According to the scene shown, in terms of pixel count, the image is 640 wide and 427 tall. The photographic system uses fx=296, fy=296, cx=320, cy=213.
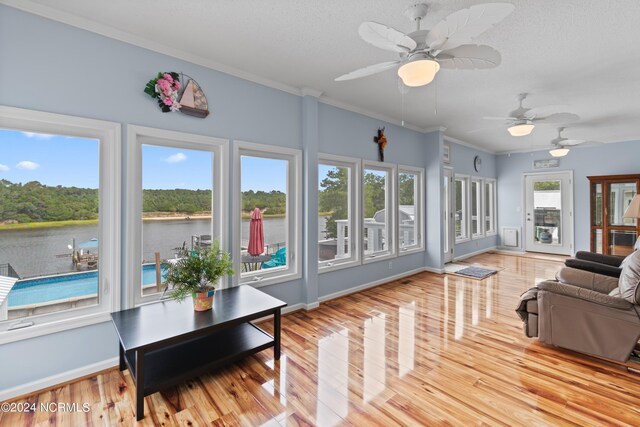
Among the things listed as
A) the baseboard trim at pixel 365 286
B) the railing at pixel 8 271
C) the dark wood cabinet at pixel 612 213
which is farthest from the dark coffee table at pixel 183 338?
the dark wood cabinet at pixel 612 213

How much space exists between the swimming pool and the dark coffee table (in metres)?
0.36

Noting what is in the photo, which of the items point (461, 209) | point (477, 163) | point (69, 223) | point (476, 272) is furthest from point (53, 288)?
point (477, 163)

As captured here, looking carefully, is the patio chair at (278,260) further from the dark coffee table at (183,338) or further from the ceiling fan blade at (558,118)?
the ceiling fan blade at (558,118)

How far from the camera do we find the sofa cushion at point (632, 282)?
7.32 ft

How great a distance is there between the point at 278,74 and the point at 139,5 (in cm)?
135

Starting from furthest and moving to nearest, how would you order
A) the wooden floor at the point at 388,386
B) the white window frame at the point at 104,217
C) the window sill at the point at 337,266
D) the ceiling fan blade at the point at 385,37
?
1. the window sill at the point at 337,266
2. the white window frame at the point at 104,217
3. the wooden floor at the point at 388,386
4. the ceiling fan blade at the point at 385,37

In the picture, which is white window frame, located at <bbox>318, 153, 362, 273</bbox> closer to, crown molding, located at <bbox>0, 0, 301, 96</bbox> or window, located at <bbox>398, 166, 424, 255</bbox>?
window, located at <bbox>398, 166, 424, 255</bbox>

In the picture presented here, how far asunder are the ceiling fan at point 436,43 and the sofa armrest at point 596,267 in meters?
2.77

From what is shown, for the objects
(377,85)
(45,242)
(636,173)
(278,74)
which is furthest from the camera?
(636,173)

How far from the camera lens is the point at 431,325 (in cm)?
322

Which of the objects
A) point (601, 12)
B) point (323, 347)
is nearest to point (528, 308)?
point (323, 347)

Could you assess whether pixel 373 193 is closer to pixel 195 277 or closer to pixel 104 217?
pixel 195 277

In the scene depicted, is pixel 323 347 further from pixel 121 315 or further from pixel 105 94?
pixel 105 94

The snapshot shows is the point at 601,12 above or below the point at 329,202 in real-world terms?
above
